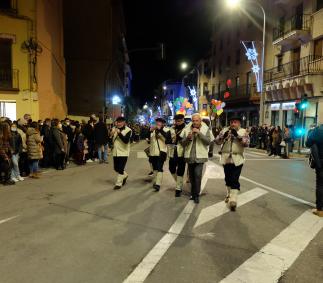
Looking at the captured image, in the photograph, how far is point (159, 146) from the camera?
9203 mm

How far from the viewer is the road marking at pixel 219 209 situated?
6.39m

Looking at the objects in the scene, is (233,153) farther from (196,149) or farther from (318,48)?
(318,48)

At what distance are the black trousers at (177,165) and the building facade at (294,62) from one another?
571 inches

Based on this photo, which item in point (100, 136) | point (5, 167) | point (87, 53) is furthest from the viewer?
point (87, 53)

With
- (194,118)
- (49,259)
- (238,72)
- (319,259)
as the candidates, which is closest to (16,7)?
(194,118)

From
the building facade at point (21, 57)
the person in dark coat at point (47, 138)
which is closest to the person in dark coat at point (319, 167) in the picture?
the person in dark coat at point (47, 138)

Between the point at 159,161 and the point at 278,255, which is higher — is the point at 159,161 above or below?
above

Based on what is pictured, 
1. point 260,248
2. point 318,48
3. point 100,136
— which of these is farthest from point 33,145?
point 318,48

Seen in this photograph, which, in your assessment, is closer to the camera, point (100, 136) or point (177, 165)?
point (177, 165)

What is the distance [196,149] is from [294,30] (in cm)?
2058

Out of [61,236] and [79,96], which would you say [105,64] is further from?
[61,236]

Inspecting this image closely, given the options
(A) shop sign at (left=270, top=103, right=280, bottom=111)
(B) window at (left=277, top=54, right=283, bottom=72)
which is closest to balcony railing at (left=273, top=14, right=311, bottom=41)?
(B) window at (left=277, top=54, right=283, bottom=72)

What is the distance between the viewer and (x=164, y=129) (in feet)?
29.8

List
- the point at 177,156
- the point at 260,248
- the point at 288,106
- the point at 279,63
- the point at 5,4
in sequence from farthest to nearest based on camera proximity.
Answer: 1. the point at 279,63
2. the point at 288,106
3. the point at 5,4
4. the point at 177,156
5. the point at 260,248
